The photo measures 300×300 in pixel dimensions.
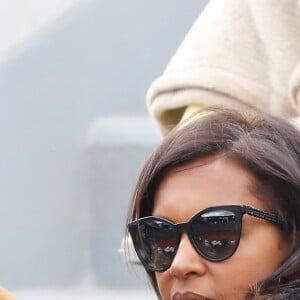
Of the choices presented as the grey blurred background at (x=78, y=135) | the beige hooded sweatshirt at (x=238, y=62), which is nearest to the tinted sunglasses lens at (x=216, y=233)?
the beige hooded sweatshirt at (x=238, y=62)

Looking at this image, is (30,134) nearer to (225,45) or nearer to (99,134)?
(99,134)

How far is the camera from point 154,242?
0.85 meters

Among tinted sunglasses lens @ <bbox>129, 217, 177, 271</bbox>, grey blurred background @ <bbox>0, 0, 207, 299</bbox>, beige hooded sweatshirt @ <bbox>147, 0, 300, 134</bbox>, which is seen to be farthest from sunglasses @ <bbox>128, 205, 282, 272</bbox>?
grey blurred background @ <bbox>0, 0, 207, 299</bbox>

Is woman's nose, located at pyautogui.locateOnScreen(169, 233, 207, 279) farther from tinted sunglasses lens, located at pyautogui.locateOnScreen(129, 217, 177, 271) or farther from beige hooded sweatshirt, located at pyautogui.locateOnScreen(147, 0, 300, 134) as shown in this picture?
beige hooded sweatshirt, located at pyautogui.locateOnScreen(147, 0, 300, 134)

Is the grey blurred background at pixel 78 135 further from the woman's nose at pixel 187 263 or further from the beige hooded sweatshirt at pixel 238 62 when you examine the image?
the woman's nose at pixel 187 263

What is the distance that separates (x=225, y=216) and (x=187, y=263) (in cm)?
5

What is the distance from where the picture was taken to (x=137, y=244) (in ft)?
2.89

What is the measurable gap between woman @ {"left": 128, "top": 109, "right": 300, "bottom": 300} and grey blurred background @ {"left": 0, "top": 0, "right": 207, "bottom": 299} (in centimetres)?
88

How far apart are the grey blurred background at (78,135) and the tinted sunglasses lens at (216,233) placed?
3.02 ft

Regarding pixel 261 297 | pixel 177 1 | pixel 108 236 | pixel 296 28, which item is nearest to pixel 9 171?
pixel 108 236

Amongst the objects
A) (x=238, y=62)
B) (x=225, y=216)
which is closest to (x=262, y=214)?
(x=225, y=216)

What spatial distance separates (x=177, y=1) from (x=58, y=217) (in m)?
0.46

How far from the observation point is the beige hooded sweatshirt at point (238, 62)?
1.25 m

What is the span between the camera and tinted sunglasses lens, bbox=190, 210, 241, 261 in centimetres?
81
